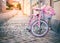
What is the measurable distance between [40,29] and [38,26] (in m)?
0.06

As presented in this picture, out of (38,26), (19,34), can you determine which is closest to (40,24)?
(38,26)

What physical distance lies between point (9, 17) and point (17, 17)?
1.26ft

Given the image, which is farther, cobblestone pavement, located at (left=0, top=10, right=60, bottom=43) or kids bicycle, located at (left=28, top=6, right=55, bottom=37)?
kids bicycle, located at (left=28, top=6, right=55, bottom=37)

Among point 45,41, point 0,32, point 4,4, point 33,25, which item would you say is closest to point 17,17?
point 4,4

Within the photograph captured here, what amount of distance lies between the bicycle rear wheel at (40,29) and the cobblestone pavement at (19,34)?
0.07 m

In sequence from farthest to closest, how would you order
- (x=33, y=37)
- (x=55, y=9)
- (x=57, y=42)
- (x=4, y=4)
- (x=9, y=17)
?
(x=9, y=17) → (x=4, y=4) → (x=55, y=9) → (x=33, y=37) → (x=57, y=42)

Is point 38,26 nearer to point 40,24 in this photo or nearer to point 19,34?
point 40,24

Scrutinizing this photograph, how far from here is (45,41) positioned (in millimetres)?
2506

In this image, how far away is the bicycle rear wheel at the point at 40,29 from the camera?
9.32 feet

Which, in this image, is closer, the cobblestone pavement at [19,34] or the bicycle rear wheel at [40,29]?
the cobblestone pavement at [19,34]

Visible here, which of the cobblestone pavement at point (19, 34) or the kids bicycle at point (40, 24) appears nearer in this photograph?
the cobblestone pavement at point (19, 34)

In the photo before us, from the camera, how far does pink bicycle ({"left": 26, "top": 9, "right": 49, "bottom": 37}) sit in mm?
2830

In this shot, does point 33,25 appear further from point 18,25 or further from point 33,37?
point 18,25

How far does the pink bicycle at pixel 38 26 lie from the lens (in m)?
2.83
